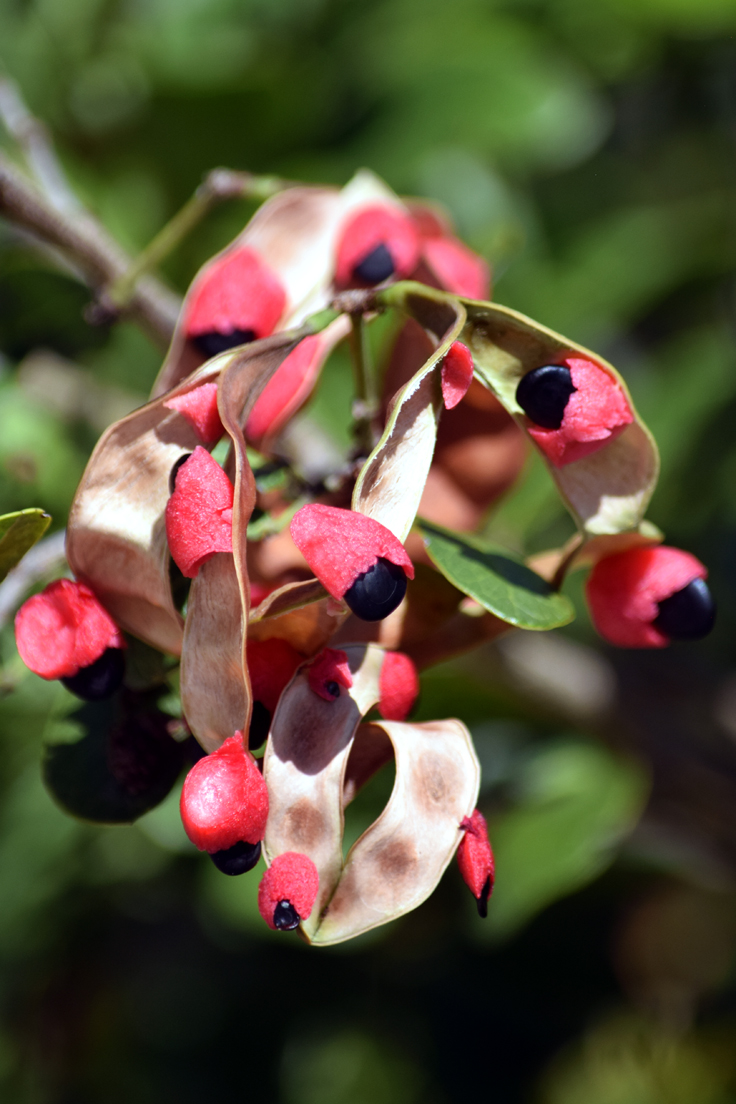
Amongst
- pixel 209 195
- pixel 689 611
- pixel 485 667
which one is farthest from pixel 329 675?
pixel 485 667

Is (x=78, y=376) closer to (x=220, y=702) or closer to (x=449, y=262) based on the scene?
(x=449, y=262)

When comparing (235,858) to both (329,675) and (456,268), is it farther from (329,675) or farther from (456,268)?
(456,268)

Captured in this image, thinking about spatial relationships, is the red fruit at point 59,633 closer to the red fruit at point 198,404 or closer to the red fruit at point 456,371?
the red fruit at point 198,404

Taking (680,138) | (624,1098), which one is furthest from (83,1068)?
(680,138)

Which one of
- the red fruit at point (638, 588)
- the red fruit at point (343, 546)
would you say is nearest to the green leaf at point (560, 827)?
the red fruit at point (638, 588)

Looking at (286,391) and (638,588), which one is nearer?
(638,588)

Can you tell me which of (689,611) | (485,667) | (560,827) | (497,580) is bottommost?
(560,827)
